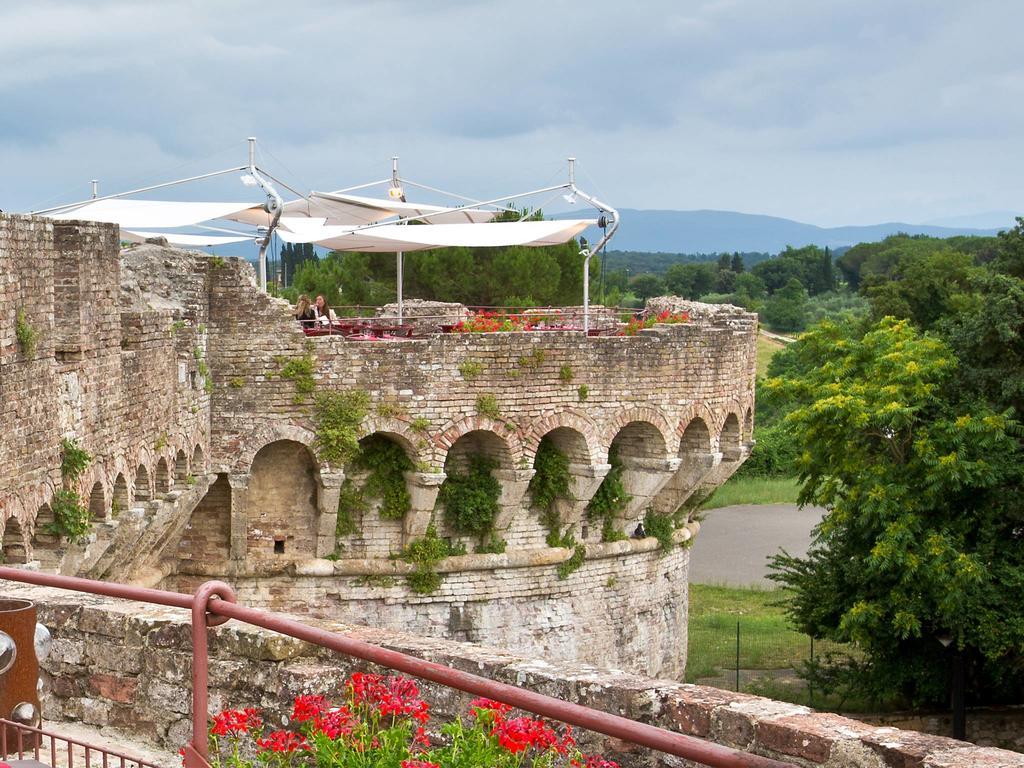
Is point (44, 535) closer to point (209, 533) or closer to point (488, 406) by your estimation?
point (209, 533)

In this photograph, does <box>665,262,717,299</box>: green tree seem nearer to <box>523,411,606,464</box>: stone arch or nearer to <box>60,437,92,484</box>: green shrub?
<box>523,411,606,464</box>: stone arch

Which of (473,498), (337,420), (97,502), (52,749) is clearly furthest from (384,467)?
(52,749)

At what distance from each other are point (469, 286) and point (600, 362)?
21.5 meters

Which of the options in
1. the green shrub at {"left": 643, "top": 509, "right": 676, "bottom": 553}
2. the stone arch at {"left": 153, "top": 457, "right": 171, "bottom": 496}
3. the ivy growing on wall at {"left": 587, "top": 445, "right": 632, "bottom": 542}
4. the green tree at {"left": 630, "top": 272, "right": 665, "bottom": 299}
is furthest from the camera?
the green tree at {"left": 630, "top": 272, "right": 665, "bottom": 299}

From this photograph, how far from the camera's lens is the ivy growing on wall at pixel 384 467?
2006cm

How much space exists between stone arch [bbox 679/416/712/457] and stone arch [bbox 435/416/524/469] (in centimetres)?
295

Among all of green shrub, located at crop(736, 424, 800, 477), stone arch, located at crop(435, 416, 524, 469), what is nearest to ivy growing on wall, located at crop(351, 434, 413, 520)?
stone arch, located at crop(435, 416, 524, 469)

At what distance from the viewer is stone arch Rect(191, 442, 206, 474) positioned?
18.4 m

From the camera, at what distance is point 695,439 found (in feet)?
73.2

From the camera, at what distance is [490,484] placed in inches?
814

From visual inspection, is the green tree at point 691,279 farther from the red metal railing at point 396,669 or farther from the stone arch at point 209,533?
the red metal railing at point 396,669

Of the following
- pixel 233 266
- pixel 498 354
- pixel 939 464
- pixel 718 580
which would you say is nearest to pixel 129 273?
pixel 233 266

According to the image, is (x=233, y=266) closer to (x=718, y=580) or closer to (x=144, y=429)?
(x=144, y=429)

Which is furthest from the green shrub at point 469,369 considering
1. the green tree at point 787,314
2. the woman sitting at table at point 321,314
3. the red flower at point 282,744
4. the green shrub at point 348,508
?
the green tree at point 787,314
